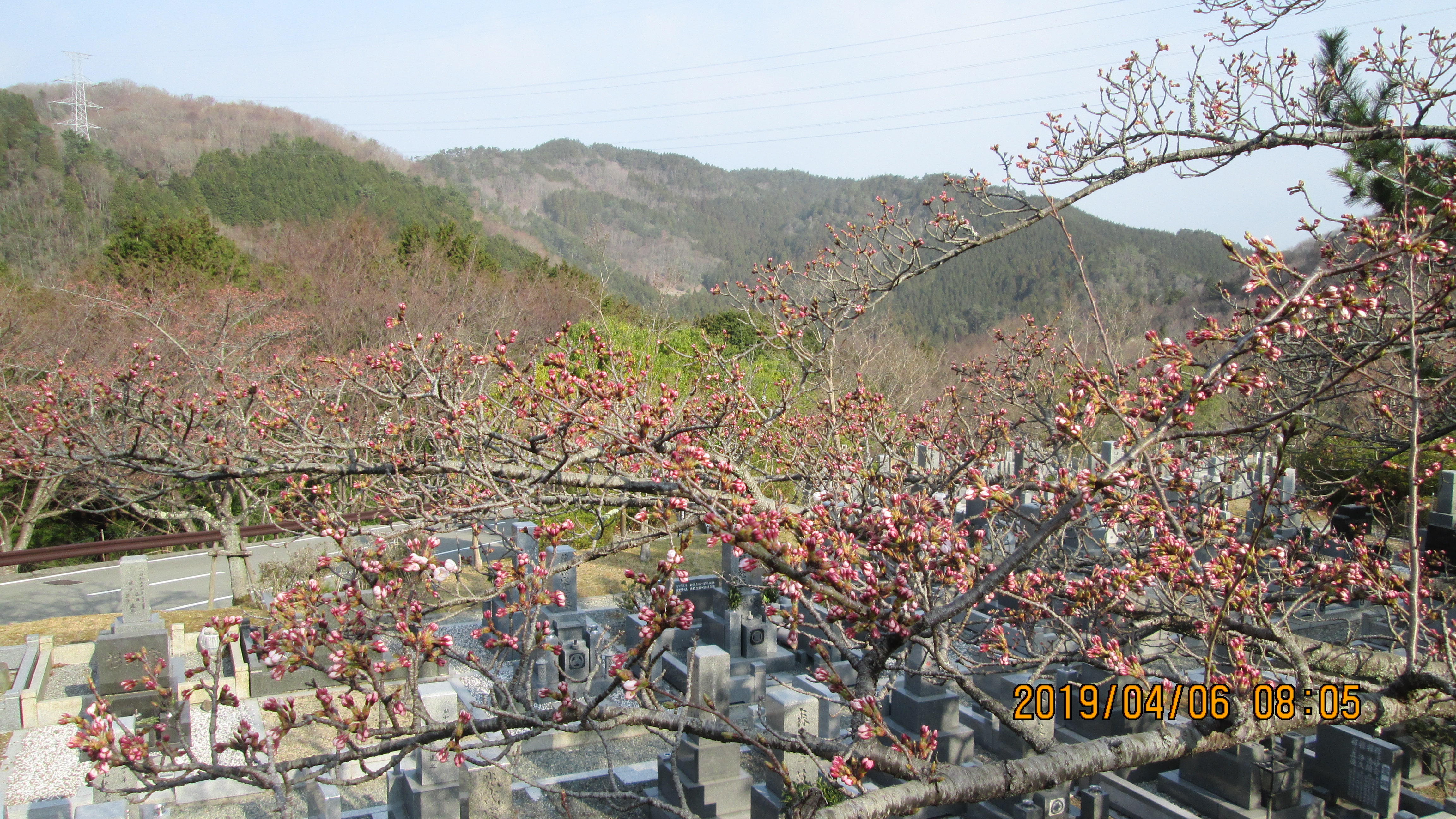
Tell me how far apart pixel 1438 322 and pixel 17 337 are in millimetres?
19279

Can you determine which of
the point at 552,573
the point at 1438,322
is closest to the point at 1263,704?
the point at 1438,322

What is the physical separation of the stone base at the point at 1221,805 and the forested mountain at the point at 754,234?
8.70m

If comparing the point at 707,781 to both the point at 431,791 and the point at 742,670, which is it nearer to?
the point at 431,791

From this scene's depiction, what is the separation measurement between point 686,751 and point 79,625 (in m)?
9.62

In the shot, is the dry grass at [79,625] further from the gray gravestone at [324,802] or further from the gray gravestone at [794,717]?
the gray gravestone at [794,717]

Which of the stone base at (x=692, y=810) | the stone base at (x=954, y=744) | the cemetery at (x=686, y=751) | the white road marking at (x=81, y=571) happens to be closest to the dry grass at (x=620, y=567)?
the cemetery at (x=686, y=751)

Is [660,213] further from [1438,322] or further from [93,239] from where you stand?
[1438,322]

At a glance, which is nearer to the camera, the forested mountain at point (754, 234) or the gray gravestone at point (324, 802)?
the gray gravestone at point (324, 802)

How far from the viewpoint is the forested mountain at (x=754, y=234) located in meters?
44.7

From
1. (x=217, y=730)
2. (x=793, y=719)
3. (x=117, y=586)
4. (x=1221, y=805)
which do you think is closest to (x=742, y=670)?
(x=793, y=719)

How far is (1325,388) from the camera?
288 cm

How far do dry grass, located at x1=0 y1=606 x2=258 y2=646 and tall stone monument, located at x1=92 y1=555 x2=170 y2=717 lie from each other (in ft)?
5.78

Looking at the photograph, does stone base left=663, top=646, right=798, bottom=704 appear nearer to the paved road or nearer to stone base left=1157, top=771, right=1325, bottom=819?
stone base left=1157, top=771, right=1325, bottom=819

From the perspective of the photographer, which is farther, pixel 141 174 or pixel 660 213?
pixel 660 213
